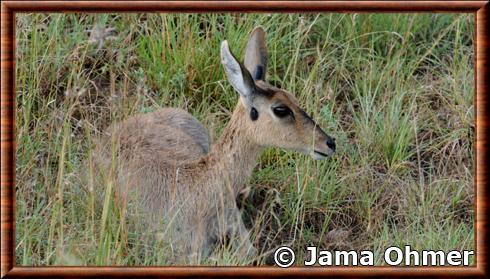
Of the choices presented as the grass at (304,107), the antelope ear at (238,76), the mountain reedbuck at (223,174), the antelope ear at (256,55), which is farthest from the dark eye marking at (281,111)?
the grass at (304,107)

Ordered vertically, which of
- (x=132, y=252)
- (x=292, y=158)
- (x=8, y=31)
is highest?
(x=8, y=31)

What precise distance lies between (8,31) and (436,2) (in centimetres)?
292

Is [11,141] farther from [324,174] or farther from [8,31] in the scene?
[324,174]

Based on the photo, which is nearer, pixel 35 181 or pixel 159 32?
pixel 35 181

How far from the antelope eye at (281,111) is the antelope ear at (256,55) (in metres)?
0.49

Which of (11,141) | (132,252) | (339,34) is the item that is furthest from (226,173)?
(339,34)

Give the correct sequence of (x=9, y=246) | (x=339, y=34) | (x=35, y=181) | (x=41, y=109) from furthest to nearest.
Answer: (x=339, y=34) → (x=41, y=109) → (x=35, y=181) → (x=9, y=246)

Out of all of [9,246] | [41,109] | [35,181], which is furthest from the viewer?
[41,109]

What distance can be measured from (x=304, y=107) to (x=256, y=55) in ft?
3.05

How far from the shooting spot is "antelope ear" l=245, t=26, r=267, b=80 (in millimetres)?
9617

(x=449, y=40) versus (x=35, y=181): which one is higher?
(x=449, y=40)

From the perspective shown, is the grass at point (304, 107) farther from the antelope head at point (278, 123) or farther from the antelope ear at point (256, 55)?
the antelope ear at point (256, 55)

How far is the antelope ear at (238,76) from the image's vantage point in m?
8.95

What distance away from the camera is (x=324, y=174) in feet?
33.0
